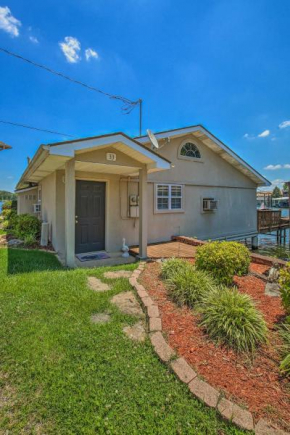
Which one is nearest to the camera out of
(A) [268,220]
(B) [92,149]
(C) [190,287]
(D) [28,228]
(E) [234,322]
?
(E) [234,322]

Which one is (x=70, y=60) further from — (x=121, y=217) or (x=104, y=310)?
(x=104, y=310)

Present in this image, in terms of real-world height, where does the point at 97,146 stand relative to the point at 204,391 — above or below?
above

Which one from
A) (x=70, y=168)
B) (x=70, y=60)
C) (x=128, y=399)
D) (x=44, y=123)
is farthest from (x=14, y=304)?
(x=44, y=123)

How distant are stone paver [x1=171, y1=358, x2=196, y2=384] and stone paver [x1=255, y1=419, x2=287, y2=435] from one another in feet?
1.97

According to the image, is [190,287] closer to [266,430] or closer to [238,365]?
[238,365]

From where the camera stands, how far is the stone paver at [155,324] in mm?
2898

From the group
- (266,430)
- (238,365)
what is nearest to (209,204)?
(238,365)

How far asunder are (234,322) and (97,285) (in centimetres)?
260

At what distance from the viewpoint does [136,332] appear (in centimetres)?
289

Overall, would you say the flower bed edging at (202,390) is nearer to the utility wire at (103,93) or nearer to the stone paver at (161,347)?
the stone paver at (161,347)

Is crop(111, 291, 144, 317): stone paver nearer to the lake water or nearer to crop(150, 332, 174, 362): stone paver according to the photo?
crop(150, 332, 174, 362): stone paver

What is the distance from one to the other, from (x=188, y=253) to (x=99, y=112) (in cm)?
1204

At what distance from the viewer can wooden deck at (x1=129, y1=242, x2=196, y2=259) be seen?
23.3 ft

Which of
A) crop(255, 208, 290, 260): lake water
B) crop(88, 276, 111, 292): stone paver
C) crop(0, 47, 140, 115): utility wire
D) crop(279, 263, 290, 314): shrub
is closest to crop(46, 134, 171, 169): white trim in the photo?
crop(88, 276, 111, 292): stone paver
